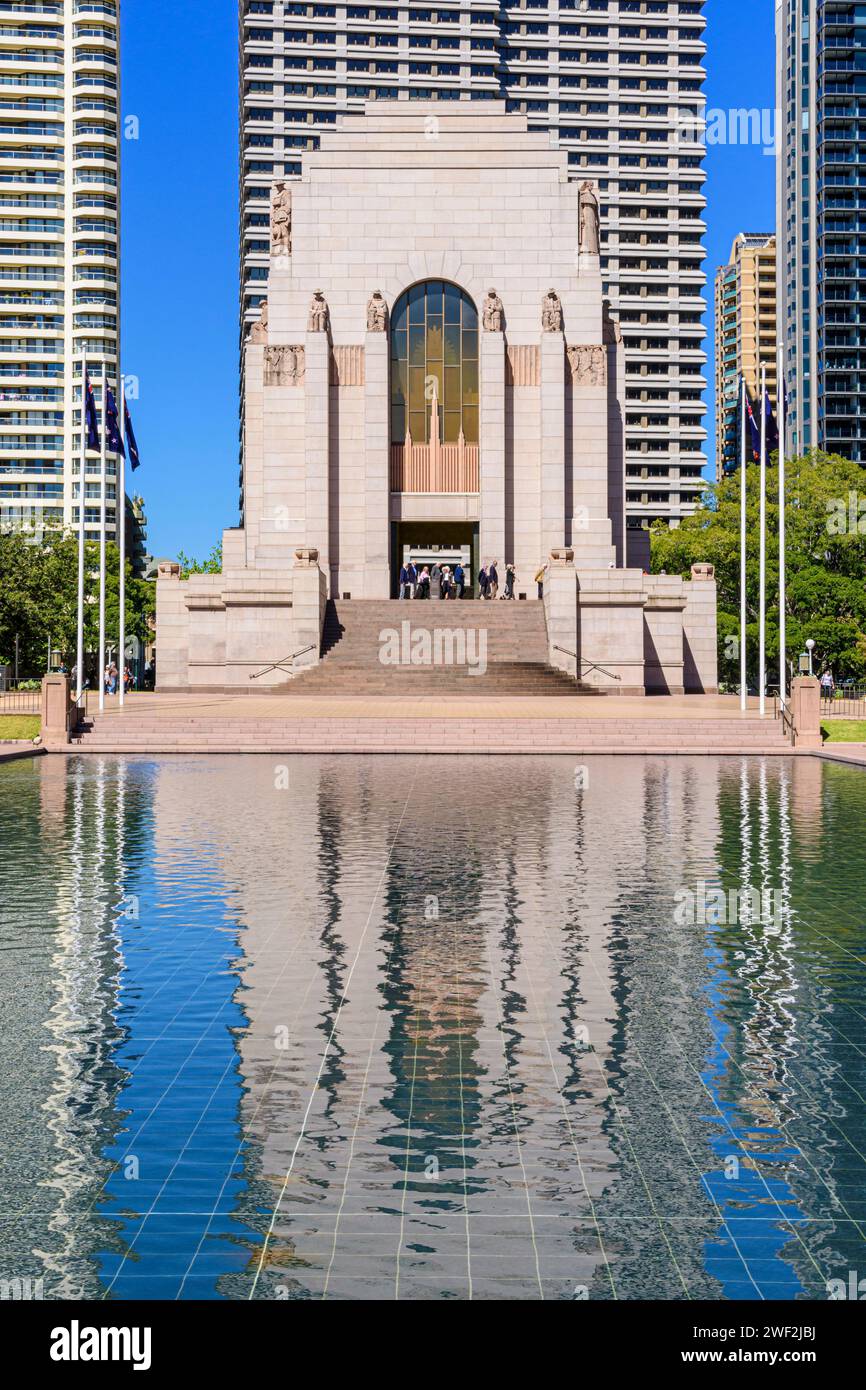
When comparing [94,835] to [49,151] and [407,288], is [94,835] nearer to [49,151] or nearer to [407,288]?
[407,288]

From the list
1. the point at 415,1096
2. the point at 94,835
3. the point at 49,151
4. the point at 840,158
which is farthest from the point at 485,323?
the point at 840,158

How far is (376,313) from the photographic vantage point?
6169cm

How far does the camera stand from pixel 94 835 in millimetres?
19797

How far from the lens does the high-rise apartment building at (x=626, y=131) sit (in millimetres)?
135250

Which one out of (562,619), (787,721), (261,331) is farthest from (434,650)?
(261,331)

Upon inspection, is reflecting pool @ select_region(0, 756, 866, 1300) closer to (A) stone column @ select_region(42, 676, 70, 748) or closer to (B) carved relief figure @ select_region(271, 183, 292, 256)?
(A) stone column @ select_region(42, 676, 70, 748)

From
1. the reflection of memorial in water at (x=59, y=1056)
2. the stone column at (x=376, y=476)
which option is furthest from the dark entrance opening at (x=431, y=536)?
the reflection of memorial in water at (x=59, y=1056)

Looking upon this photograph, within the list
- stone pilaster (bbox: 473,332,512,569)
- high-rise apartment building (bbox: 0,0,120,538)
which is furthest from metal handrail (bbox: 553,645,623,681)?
high-rise apartment building (bbox: 0,0,120,538)

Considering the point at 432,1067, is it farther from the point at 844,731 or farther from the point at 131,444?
the point at 131,444

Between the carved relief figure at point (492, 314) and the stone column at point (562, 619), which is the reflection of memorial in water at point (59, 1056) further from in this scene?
the carved relief figure at point (492, 314)

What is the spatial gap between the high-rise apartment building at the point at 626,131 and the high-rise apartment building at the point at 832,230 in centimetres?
1099

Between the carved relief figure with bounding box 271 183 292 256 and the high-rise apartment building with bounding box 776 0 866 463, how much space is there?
84055 millimetres

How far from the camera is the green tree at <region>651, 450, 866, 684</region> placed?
67375 millimetres

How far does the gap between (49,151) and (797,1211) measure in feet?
441
